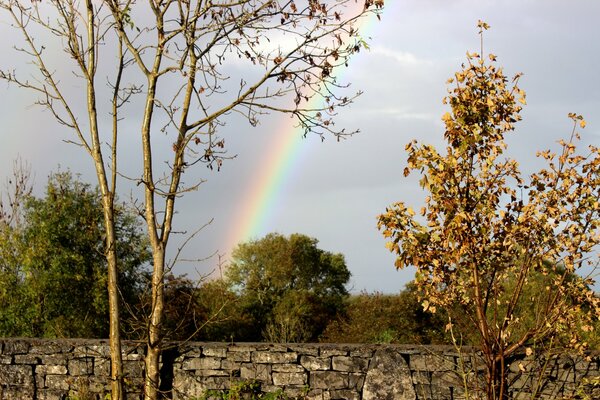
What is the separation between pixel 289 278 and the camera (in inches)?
1415

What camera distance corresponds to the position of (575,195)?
9102 mm

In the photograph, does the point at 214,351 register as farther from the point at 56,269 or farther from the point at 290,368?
the point at 56,269

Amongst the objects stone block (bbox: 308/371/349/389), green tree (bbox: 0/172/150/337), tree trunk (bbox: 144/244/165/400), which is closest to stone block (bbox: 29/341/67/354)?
tree trunk (bbox: 144/244/165/400)

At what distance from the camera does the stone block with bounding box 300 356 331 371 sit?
1046 centimetres

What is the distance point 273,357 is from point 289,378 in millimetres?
334

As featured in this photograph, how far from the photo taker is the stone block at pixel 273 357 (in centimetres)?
1050

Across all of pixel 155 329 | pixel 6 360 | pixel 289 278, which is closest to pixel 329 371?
pixel 155 329

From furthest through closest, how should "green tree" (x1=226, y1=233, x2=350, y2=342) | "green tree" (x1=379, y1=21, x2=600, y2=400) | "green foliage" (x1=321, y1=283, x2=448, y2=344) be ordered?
"green tree" (x1=226, y1=233, x2=350, y2=342) → "green foliage" (x1=321, y1=283, x2=448, y2=344) → "green tree" (x1=379, y1=21, x2=600, y2=400)

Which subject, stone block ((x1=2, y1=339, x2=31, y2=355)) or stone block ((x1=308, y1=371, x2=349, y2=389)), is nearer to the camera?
stone block ((x1=308, y1=371, x2=349, y2=389))

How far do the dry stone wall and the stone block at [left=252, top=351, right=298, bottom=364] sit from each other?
0.04 ft

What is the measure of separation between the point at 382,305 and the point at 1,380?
1139 cm

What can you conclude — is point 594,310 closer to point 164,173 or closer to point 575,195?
point 575,195

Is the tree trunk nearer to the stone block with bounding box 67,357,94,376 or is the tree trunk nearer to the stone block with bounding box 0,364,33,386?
the stone block with bounding box 67,357,94,376

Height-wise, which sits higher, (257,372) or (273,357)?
(273,357)
